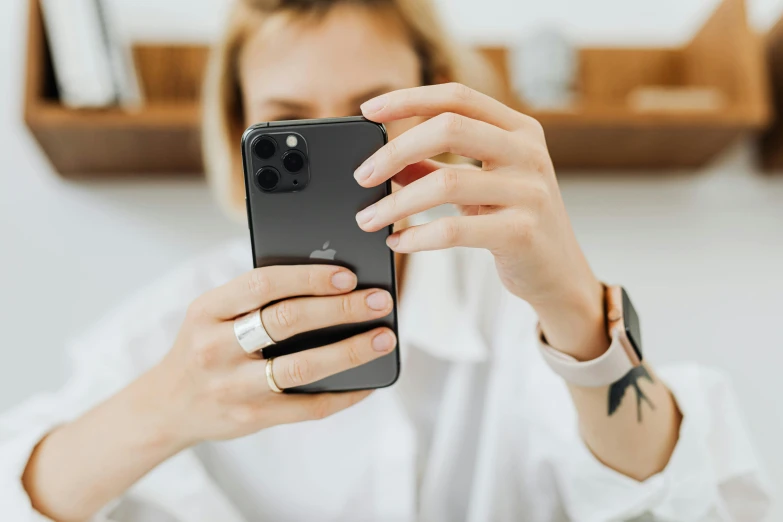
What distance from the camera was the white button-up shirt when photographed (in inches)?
25.0

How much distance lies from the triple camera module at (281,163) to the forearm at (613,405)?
205 millimetres

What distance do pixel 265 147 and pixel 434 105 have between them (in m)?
0.12

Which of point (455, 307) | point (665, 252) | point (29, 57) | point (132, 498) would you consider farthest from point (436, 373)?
point (29, 57)

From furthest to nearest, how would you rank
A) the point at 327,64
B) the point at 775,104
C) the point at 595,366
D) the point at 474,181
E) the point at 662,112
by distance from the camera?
the point at 775,104 → the point at 662,112 → the point at 327,64 → the point at 595,366 → the point at 474,181

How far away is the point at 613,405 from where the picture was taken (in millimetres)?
528

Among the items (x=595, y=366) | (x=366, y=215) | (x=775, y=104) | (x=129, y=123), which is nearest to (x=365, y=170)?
(x=366, y=215)

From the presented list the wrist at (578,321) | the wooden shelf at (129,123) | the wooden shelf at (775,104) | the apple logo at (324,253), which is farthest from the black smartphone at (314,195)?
the wooden shelf at (775,104)

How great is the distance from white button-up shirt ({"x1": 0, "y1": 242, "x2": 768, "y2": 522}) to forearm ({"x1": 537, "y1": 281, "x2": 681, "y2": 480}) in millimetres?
39

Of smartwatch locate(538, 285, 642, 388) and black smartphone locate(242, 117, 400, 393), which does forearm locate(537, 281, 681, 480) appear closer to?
smartwatch locate(538, 285, 642, 388)

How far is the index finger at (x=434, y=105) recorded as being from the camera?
0.39 metres

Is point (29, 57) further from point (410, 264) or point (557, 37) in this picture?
point (557, 37)

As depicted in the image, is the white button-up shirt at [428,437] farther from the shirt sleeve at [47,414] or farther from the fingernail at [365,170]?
the fingernail at [365,170]

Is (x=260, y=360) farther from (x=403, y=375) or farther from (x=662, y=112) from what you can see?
(x=662, y=112)

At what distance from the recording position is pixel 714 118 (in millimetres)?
881
